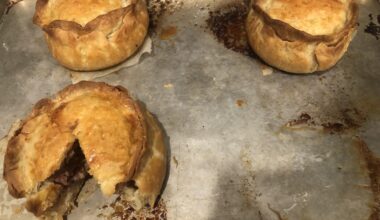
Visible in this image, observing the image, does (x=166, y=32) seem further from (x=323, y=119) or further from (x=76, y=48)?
(x=323, y=119)

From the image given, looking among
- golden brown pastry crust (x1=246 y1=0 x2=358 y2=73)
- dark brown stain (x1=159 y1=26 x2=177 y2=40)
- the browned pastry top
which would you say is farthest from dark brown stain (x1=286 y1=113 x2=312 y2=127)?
dark brown stain (x1=159 y1=26 x2=177 y2=40)

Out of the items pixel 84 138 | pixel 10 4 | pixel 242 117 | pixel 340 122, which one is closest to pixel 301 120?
pixel 340 122

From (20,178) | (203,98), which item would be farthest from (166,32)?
(20,178)

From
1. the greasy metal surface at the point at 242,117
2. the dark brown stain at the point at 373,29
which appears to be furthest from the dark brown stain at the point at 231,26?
the dark brown stain at the point at 373,29

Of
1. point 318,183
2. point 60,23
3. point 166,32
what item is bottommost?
point 318,183

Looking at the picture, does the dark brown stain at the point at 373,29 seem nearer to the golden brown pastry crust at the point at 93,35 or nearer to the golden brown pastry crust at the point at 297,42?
the golden brown pastry crust at the point at 297,42

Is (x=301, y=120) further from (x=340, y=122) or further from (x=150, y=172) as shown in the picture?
(x=150, y=172)

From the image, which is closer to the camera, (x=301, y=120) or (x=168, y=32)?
(x=301, y=120)

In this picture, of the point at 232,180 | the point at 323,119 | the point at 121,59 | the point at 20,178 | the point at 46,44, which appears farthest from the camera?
the point at 46,44
